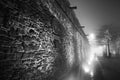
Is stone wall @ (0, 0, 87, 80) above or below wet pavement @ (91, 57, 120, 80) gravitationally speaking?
above

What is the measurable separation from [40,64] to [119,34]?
125ft

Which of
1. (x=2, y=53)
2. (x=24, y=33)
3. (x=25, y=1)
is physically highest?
(x=25, y=1)

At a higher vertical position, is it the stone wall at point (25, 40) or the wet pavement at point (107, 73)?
the stone wall at point (25, 40)

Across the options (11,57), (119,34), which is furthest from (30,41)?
(119,34)

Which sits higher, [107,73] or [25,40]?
[25,40]

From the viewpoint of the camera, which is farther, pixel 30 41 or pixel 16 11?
pixel 30 41

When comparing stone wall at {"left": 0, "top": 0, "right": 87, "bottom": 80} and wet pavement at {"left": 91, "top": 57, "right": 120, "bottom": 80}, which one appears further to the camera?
wet pavement at {"left": 91, "top": 57, "right": 120, "bottom": 80}

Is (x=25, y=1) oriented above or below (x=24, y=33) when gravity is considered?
above

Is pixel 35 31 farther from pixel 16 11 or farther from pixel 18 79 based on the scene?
pixel 18 79

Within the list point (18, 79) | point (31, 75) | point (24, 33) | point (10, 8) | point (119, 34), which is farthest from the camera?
point (119, 34)

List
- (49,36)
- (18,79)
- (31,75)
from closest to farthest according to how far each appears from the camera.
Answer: (18,79)
(31,75)
(49,36)

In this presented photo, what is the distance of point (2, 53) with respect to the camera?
1631 mm

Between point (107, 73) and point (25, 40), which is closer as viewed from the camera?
point (25, 40)

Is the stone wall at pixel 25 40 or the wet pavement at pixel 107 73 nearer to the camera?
the stone wall at pixel 25 40
